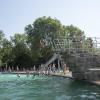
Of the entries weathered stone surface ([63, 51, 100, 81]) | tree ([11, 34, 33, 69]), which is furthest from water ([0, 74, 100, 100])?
tree ([11, 34, 33, 69])

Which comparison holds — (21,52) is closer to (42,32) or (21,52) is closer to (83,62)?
(42,32)

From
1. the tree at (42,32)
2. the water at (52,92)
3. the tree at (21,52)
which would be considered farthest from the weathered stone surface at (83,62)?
the tree at (21,52)

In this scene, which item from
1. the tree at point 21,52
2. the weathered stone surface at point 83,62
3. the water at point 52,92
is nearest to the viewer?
the water at point 52,92

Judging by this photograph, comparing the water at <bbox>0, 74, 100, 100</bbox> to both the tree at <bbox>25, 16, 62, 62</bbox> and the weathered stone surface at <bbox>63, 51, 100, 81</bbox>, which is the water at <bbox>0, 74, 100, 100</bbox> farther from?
the tree at <bbox>25, 16, 62, 62</bbox>

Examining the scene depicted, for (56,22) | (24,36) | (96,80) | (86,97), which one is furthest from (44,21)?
A: (86,97)

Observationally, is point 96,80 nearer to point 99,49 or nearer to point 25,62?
point 99,49

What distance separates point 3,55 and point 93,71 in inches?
1938

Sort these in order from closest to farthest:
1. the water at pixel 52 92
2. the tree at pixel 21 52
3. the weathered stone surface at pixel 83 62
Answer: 1. the water at pixel 52 92
2. the weathered stone surface at pixel 83 62
3. the tree at pixel 21 52

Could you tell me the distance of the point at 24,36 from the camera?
3046 inches

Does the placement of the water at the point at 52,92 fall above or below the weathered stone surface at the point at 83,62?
below

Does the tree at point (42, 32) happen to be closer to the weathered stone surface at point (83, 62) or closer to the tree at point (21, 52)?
the tree at point (21, 52)

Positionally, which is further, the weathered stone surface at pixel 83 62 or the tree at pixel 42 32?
the tree at pixel 42 32

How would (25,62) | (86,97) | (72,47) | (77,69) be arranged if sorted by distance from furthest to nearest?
1. (25,62)
2. (77,69)
3. (72,47)
4. (86,97)

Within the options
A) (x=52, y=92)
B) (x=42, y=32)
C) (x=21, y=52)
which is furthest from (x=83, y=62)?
(x=21, y=52)
